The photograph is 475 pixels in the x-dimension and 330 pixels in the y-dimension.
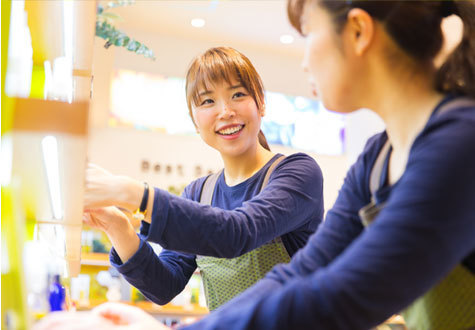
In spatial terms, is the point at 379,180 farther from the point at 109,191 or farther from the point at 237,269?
the point at 237,269

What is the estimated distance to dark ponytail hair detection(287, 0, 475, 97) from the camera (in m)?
0.87

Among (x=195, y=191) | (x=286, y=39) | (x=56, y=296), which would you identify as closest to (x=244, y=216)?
(x=195, y=191)

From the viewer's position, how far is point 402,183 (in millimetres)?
762

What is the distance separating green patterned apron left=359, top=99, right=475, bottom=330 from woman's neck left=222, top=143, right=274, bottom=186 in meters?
0.73

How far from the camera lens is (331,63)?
917 millimetres

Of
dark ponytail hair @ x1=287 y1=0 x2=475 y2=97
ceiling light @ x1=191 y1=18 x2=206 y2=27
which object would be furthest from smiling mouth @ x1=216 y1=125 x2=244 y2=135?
ceiling light @ x1=191 y1=18 x2=206 y2=27

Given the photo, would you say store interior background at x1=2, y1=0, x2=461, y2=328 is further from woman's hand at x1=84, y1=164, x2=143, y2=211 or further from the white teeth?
woman's hand at x1=84, y1=164, x2=143, y2=211

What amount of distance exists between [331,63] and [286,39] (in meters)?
5.76

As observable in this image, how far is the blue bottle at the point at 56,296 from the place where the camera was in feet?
5.85

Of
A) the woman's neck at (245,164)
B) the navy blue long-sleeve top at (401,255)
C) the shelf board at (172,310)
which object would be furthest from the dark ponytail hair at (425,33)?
the shelf board at (172,310)

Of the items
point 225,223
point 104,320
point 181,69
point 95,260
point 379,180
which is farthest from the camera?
point 181,69

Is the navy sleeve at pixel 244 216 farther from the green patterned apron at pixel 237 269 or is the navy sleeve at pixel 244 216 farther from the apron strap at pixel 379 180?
the apron strap at pixel 379 180

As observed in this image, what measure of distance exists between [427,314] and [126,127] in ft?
17.7

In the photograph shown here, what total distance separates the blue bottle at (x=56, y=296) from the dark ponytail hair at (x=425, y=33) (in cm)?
130
